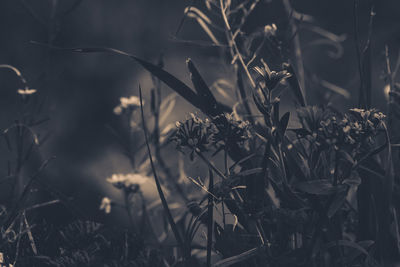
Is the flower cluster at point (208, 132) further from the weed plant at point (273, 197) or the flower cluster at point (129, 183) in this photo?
the flower cluster at point (129, 183)

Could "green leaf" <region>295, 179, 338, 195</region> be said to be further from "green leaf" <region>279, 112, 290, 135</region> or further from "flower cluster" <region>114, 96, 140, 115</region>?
"flower cluster" <region>114, 96, 140, 115</region>

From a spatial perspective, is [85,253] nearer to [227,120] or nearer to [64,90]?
[227,120]

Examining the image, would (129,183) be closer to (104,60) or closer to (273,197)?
(273,197)

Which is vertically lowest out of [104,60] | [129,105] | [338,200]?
[338,200]

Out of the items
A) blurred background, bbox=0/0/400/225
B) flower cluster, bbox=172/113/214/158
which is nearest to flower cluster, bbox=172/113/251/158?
flower cluster, bbox=172/113/214/158

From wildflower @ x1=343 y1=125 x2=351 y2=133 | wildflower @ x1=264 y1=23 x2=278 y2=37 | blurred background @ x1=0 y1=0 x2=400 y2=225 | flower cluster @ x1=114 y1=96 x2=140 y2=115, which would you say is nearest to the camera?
wildflower @ x1=343 y1=125 x2=351 y2=133

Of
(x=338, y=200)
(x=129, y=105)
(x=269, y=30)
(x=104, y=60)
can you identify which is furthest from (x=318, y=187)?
(x=104, y=60)
